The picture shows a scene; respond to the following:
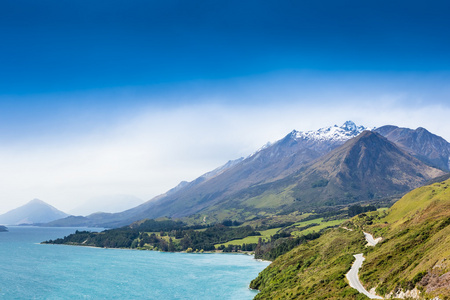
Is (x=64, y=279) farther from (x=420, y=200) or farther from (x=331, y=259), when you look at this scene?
(x=420, y=200)

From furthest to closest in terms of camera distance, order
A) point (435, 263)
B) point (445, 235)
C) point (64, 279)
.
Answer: point (64, 279) < point (445, 235) < point (435, 263)

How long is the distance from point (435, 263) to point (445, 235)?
1471 centimetres

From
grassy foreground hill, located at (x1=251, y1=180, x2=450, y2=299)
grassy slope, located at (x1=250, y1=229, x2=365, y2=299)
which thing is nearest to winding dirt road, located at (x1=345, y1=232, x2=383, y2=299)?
grassy foreground hill, located at (x1=251, y1=180, x2=450, y2=299)

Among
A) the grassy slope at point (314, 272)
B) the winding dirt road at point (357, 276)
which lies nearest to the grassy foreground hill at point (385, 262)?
the grassy slope at point (314, 272)

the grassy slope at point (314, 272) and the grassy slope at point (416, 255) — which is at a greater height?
the grassy slope at point (416, 255)

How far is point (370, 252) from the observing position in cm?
10131

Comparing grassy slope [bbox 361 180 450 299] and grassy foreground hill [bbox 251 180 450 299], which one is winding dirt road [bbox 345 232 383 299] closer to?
grassy foreground hill [bbox 251 180 450 299]

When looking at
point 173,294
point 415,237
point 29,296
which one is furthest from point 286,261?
point 29,296

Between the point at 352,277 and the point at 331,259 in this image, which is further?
the point at 331,259

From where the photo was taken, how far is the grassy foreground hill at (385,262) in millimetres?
57656

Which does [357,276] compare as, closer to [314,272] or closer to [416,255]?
[416,255]

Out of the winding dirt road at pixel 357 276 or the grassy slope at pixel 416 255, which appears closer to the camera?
the grassy slope at pixel 416 255

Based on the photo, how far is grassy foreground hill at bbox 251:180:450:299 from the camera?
57656 mm

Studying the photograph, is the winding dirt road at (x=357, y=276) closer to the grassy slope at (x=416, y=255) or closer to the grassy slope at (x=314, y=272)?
the grassy slope at (x=314, y=272)
